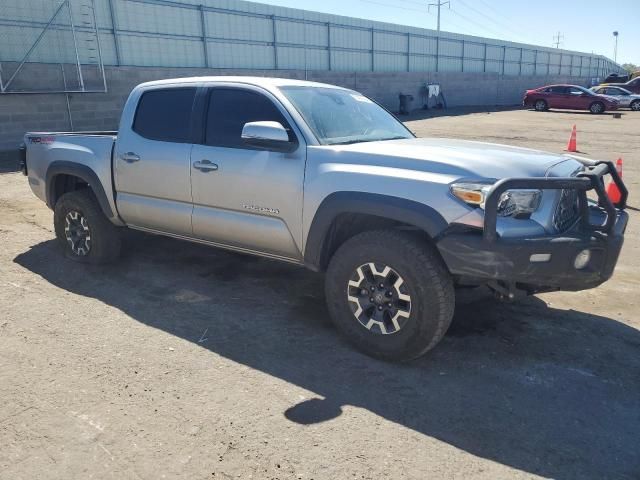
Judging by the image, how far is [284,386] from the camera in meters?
3.25

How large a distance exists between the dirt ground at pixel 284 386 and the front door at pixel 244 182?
67cm

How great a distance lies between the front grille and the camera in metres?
3.32

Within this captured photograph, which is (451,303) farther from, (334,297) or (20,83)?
(20,83)

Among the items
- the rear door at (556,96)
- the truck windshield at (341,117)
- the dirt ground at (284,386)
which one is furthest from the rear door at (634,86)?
the truck windshield at (341,117)

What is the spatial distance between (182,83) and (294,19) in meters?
21.8

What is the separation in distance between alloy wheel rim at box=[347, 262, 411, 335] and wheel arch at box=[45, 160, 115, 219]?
110 inches

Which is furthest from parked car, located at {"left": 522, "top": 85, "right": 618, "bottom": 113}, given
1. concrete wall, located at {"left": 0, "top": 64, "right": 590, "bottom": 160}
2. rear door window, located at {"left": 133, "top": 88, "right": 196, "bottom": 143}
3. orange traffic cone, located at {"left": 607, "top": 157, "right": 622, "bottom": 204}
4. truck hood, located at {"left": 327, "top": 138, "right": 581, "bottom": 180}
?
rear door window, located at {"left": 133, "top": 88, "right": 196, "bottom": 143}

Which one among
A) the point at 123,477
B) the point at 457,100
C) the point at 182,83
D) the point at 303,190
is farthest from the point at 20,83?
the point at 457,100

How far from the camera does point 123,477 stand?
98.1 inches

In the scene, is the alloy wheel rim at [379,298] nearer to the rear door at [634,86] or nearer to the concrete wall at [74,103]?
the concrete wall at [74,103]

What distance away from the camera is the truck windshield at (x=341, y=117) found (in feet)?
13.3

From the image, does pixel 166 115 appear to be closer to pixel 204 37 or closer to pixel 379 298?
pixel 379 298

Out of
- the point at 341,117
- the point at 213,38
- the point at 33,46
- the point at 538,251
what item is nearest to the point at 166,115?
the point at 341,117

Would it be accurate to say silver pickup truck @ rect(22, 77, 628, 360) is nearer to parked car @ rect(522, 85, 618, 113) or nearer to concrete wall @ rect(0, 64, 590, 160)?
concrete wall @ rect(0, 64, 590, 160)
